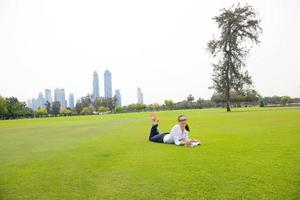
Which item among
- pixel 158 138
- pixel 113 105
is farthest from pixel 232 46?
pixel 113 105

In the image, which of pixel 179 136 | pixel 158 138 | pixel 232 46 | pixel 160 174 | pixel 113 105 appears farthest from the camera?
pixel 113 105

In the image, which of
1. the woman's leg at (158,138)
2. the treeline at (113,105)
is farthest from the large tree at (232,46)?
the treeline at (113,105)

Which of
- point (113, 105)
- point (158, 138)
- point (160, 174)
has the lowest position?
point (160, 174)

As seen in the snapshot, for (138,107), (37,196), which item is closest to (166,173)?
(37,196)

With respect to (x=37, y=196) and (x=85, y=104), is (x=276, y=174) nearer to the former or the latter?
(x=37, y=196)

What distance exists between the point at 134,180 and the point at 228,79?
42.6 metres

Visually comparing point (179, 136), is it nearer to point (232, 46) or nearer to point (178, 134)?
point (178, 134)

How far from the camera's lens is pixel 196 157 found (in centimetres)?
806

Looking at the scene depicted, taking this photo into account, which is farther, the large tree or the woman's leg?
the large tree

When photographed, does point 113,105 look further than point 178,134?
Yes

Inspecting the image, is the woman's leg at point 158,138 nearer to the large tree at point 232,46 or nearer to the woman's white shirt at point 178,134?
the woman's white shirt at point 178,134

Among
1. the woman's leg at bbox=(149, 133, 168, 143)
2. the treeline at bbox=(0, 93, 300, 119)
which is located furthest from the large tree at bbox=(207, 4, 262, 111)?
the treeline at bbox=(0, 93, 300, 119)

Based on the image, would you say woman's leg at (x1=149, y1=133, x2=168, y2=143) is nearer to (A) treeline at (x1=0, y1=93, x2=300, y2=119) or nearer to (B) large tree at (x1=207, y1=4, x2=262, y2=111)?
(B) large tree at (x1=207, y1=4, x2=262, y2=111)

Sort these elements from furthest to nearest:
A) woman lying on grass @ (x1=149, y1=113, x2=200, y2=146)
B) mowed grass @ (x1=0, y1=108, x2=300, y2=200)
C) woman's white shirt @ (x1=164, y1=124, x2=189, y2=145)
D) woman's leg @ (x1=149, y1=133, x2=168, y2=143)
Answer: woman's leg @ (x1=149, y1=133, x2=168, y2=143), woman's white shirt @ (x1=164, y1=124, x2=189, y2=145), woman lying on grass @ (x1=149, y1=113, x2=200, y2=146), mowed grass @ (x1=0, y1=108, x2=300, y2=200)
